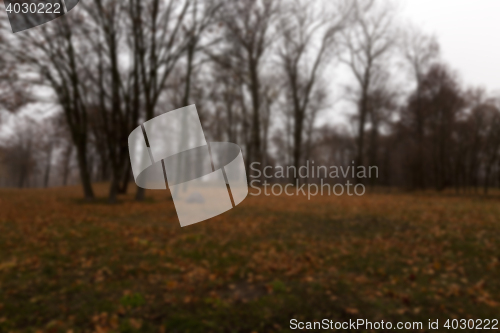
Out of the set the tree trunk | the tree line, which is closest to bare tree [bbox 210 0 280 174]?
the tree line

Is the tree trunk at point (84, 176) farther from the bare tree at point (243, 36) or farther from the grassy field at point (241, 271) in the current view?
the bare tree at point (243, 36)

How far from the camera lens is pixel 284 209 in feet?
30.6

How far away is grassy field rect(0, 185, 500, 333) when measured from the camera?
3.81 meters

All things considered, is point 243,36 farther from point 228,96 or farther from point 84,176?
point 84,176

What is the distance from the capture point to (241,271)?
5.13 meters

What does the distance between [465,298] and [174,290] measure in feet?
12.0

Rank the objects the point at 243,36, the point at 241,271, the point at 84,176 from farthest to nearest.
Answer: the point at 84,176 < the point at 241,271 < the point at 243,36

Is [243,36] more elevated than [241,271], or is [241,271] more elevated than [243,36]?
[243,36]

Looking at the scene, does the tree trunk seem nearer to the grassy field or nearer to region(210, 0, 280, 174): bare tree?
the grassy field

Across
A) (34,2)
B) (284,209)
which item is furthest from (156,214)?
(34,2)

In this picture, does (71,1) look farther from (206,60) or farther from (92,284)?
(92,284)

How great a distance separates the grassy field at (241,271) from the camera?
381cm

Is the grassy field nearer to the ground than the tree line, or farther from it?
nearer to the ground

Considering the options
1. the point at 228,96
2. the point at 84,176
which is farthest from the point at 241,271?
the point at 84,176
